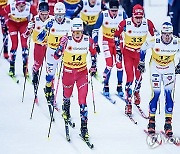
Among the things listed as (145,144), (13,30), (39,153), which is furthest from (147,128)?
(13,30)

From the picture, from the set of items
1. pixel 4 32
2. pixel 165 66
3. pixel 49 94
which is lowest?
pixel 49 94

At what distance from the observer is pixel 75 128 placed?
10336mm

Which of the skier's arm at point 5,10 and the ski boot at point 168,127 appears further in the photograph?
the skier's arm at point 5,10

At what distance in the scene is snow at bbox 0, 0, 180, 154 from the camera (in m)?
9.41

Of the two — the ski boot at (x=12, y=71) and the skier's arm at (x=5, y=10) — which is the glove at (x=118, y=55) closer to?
the ski boot at (x=12, y=71)

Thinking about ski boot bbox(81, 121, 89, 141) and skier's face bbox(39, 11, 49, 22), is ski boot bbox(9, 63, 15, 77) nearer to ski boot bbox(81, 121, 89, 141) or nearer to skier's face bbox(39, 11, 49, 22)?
skier's face bbox(39, 11, 49, 22)

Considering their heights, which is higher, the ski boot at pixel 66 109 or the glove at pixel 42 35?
the glove at pixel 42 35

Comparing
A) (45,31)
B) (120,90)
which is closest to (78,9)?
(120,90)

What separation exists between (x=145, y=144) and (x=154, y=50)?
1.64 m

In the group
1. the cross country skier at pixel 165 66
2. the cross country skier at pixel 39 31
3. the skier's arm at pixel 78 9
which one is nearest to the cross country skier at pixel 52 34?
the cross country skier at pixel 39 31

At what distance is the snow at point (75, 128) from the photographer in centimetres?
941

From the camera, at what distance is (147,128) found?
10.2 metres

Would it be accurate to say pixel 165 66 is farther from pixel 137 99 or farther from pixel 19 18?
pixel 19 18

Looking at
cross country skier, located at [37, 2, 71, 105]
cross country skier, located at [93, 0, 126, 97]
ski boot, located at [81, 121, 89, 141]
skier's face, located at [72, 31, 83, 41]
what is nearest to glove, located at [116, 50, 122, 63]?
cross country skier, located at [93, 0, 126, 97]
